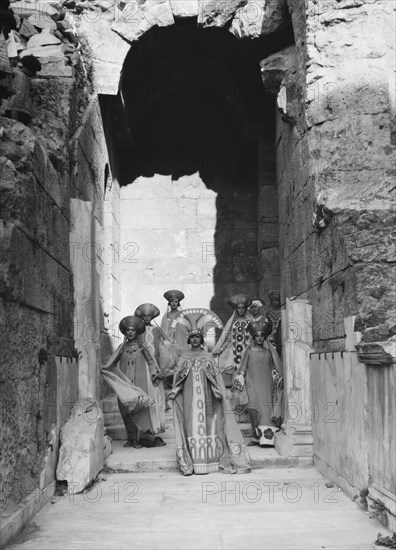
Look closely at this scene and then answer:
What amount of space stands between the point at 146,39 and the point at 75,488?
746 centimetres

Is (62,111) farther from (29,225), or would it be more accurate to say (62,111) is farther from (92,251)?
(29,225)

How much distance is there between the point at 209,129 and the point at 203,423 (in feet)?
26.6

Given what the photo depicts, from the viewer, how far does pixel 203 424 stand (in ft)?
24.2

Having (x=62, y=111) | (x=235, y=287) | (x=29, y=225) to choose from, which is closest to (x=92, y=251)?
(x=62, y=111)

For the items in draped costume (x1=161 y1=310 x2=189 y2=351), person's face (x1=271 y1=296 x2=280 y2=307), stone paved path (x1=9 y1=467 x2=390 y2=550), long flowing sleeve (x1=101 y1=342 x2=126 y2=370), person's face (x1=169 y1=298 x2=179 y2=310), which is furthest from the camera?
person's face (x1=169 y1=298 x2=179 y2=310)

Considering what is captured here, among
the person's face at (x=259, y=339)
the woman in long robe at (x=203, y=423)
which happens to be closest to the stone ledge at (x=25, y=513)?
the woman in long robe at (x=203, y=423)

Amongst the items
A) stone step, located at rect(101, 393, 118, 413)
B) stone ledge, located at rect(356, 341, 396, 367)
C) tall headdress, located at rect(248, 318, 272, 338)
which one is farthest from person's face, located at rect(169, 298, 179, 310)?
stone ledge, located at rect(356, 341, 396, 367)

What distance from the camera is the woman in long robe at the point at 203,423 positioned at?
7.32 metres

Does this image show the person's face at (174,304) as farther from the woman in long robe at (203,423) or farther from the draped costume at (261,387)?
the woman in long robe at (203,423)

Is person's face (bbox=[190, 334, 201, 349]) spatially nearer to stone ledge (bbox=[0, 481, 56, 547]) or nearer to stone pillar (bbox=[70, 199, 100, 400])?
stone pillar (bbox=[70, 199, 100, 400])

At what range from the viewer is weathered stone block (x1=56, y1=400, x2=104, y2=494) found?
21.5 ft

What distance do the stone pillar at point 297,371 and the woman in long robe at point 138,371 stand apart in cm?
162

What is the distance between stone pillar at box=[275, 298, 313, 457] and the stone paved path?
0.79 m

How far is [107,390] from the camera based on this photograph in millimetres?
11352
